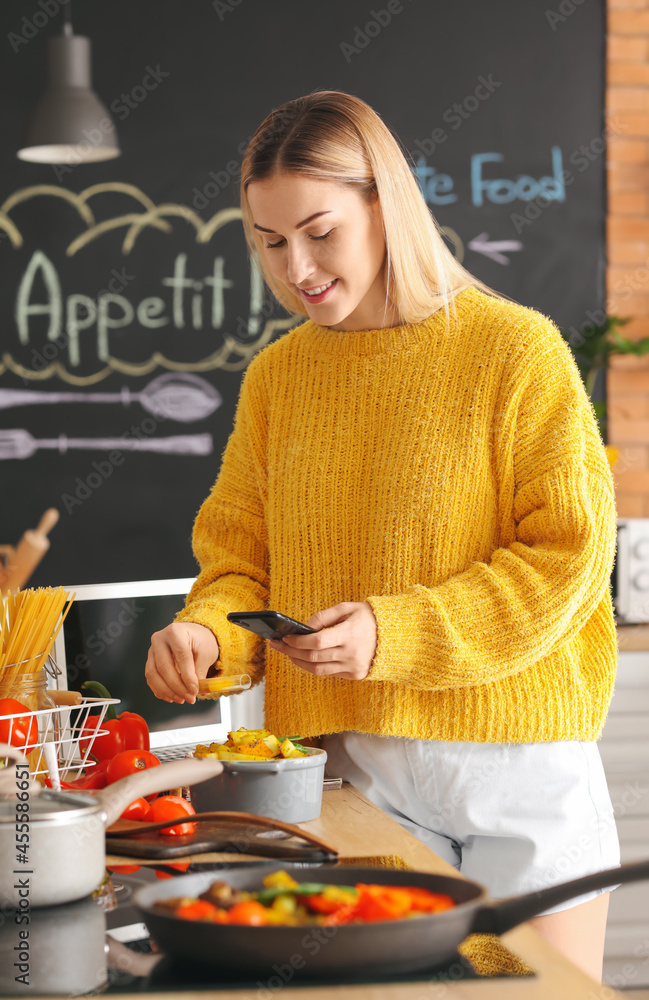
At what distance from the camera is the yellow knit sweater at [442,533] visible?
1.02 meters

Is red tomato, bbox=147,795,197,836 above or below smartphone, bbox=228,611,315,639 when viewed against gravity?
below

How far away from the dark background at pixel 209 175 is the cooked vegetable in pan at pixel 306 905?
77.7 inches

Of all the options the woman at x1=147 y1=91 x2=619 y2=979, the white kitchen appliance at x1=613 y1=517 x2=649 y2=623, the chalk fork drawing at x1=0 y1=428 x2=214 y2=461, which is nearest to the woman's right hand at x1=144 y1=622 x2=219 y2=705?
the woman at x1=147 y1=91 x2=619 y2=979

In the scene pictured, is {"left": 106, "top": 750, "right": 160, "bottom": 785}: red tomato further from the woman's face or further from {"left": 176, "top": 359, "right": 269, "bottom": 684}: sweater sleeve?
the woman's face

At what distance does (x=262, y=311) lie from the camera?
2.68 metres

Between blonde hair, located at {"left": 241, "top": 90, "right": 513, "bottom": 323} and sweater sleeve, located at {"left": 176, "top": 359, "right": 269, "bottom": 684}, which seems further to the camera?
sweater sleeve, located at {"left": 176, "top": 359, "right": 269, "bottom": 684}

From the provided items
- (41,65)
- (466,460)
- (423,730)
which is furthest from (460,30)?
(423,730)

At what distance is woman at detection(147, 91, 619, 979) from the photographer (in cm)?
102

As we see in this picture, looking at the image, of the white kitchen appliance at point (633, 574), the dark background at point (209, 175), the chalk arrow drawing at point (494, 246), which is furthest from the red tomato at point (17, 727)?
the chalk arrow drawing at point (494, 246)

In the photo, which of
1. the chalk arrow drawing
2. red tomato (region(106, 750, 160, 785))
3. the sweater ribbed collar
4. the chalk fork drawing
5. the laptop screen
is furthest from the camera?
the chalk arrow drawing

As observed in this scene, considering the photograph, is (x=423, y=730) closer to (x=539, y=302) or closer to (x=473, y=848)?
(x=473, y=848)

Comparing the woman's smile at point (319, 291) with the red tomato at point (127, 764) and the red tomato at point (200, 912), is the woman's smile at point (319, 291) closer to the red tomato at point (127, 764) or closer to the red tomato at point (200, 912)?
the red tomato at point (127, 764)

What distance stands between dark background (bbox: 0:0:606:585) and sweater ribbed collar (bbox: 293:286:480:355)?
4.64 ft

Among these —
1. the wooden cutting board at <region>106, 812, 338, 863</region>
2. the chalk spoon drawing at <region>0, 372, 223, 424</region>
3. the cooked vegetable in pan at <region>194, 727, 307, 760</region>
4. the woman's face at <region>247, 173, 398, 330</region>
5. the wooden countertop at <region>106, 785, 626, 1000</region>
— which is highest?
the woman's face at <region>247, 173, 398, 330</region>
